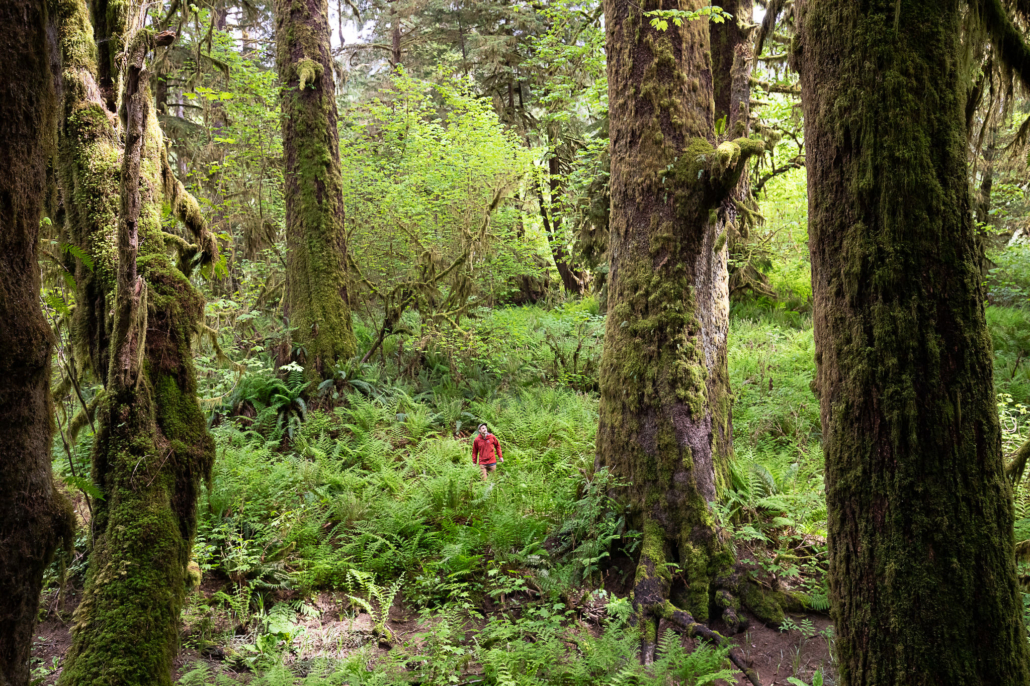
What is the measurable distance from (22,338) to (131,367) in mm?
1505

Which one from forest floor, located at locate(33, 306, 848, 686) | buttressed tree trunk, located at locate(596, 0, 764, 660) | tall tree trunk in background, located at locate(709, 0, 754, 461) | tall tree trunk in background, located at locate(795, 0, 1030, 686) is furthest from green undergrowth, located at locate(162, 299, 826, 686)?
tall tree trunk in background, located at locate(795, 0, 1030, 686)

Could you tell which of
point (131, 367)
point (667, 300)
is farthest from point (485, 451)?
point (131, 367)

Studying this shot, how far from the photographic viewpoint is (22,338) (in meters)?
1.96

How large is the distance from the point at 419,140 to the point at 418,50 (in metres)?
10.5

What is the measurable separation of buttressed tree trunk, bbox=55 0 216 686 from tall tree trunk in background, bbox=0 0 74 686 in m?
1.20

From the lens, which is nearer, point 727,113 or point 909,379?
point 909,379

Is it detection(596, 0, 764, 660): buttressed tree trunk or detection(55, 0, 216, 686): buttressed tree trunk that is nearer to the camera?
detection(55, 0, 216, 686): buttressed tree trunk

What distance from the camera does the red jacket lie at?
24.5ft

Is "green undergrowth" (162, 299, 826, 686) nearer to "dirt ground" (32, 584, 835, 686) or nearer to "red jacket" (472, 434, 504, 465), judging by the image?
"dirt ground" (32, 584, 835, 686)

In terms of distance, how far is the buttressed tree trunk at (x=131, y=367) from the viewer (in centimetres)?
313

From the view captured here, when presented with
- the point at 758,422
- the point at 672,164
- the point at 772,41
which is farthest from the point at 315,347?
the point at 772,41

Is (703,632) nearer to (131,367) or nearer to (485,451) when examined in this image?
(485,451)

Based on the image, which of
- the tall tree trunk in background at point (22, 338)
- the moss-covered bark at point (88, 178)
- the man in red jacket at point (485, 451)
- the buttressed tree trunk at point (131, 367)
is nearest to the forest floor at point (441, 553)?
the man in red jacket at point (485, 451)

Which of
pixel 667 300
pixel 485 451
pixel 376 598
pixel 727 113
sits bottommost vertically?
pixel 376 598
